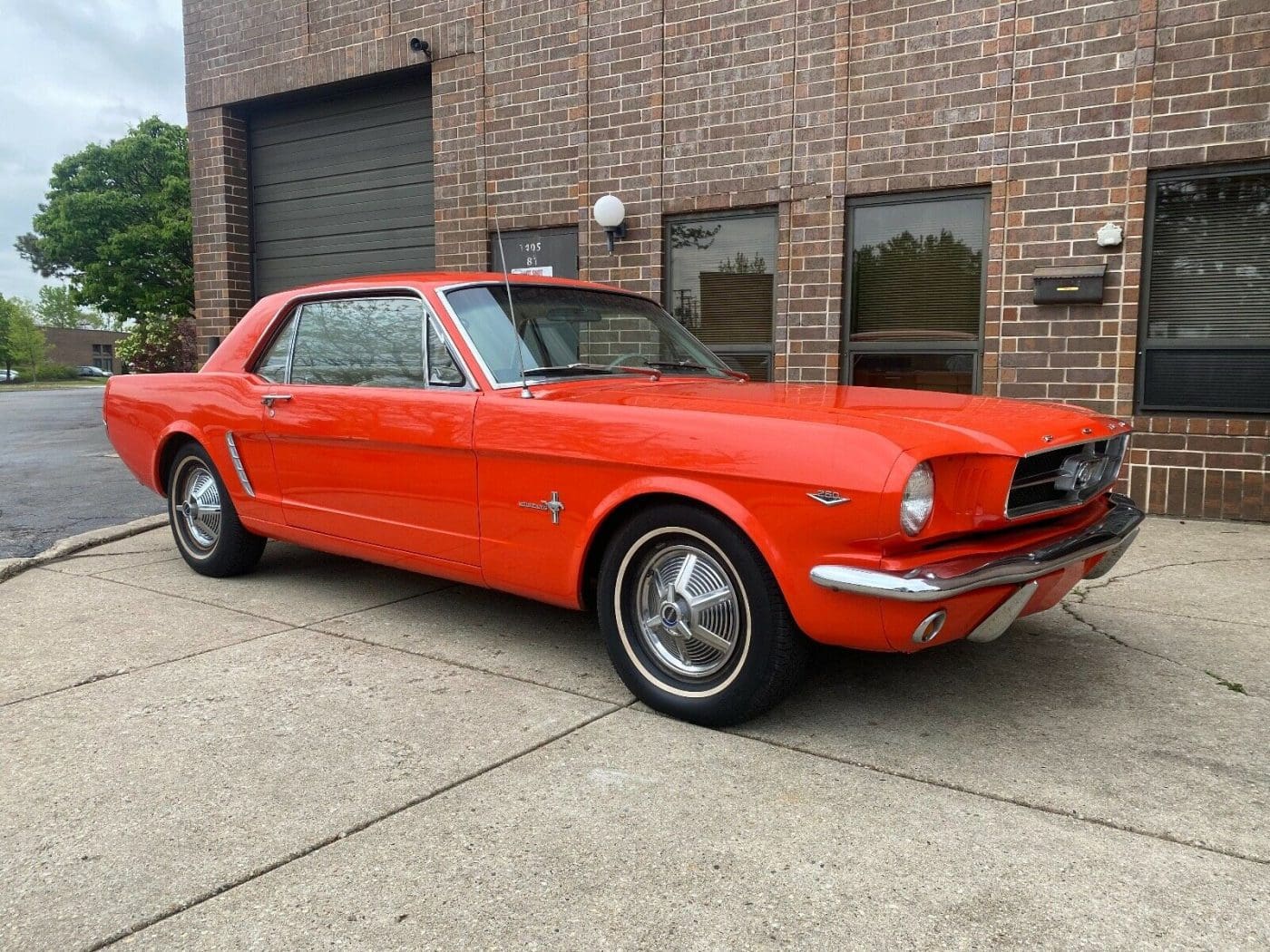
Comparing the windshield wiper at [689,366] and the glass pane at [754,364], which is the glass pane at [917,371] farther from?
the windshield wiper at [689,366]

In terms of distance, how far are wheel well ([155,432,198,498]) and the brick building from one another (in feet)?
15.6

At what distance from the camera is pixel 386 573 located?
5164 millimetres

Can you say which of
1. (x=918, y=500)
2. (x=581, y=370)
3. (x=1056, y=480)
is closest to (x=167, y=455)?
(x=581, y=370)

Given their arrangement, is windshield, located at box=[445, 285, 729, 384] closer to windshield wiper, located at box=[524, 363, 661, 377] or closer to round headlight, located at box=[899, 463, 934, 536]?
windshield wiper, located at box=[524, 363, 661, 377]

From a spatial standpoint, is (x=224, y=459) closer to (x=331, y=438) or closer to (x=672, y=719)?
(x=331, y=438)

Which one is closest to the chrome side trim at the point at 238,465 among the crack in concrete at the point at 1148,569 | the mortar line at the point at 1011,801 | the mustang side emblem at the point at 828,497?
the mortar line at the point at 1011,801

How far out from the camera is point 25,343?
3356 inches

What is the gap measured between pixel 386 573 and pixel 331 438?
50.3 inches

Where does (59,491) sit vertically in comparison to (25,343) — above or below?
below

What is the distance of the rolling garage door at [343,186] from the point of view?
10.6 meters

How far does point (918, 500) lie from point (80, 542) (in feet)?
17.4

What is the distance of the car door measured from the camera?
3654mm

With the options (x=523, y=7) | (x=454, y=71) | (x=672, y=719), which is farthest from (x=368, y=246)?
(x=672, y=719)

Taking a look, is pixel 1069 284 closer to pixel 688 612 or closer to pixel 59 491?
pixel 688 612
